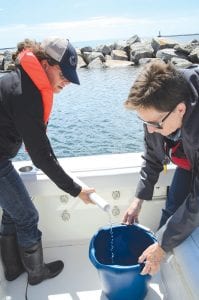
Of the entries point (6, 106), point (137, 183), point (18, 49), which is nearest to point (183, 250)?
point (137, 183)

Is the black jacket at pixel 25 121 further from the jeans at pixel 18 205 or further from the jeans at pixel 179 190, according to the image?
the jeans at pixel 179 190

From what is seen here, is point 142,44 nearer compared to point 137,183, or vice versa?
point 137,183

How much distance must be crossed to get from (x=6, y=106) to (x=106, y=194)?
0.93 m

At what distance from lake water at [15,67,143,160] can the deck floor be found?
3.35 m

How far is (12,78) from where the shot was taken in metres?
1.83

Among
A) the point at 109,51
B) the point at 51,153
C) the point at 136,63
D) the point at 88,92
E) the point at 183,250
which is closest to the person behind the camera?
the point at 183,250

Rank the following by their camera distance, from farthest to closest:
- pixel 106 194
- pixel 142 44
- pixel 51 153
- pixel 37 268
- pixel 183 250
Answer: pixel 142 44 < pixel 106 194 < pixel 37 268 < pixel 51 153 < pixel 183 250

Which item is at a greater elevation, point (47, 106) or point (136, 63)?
point (47, 106)

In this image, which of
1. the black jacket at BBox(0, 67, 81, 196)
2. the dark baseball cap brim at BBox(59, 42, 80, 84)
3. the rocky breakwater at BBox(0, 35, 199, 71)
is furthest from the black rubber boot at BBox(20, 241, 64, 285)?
the rocky breakwater at BBox(0, 35, 199, 71)

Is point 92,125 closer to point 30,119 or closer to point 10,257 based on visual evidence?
point 10,257

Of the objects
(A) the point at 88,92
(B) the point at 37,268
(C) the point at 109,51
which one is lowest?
(C) the point at 109,51

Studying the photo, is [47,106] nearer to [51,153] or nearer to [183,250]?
[51,153]

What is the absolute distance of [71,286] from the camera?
224 centimetres

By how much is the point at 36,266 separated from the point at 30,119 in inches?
37.5
